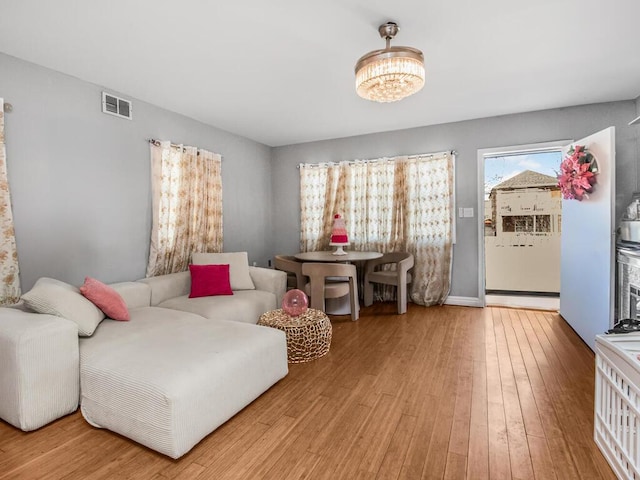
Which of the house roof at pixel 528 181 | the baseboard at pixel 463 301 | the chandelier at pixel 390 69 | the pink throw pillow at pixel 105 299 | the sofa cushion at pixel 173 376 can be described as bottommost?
the baseboard at pixel 463 301

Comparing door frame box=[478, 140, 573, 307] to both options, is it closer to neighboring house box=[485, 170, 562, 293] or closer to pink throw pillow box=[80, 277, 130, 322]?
neighboring house box=[485, 170, 562, 293]

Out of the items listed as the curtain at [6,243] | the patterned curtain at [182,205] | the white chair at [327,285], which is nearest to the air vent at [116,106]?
the patterned curtain at [182,205]

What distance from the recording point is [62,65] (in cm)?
271

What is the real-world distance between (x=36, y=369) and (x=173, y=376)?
2.64ft

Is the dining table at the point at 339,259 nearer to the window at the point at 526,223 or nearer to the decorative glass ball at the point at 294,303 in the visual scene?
the decorative glass ball at the point at 294,303

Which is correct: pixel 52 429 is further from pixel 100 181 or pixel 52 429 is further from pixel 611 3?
pixel 611 3

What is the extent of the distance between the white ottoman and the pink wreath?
4039 millimetres

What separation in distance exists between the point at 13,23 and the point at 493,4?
292 cm

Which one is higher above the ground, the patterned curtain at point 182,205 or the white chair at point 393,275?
the patterned curtain at point 182,205

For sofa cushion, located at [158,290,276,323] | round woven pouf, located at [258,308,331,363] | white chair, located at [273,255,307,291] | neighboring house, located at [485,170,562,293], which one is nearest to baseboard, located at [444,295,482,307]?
neighboring house, located at [485,170,562,293]

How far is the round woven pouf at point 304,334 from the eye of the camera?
2744 mm

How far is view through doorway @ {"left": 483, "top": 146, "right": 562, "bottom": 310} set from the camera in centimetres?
520

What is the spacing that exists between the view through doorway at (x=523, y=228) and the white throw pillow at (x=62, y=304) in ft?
16.2

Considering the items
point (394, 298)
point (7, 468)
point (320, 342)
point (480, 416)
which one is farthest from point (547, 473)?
point (394, 298)
